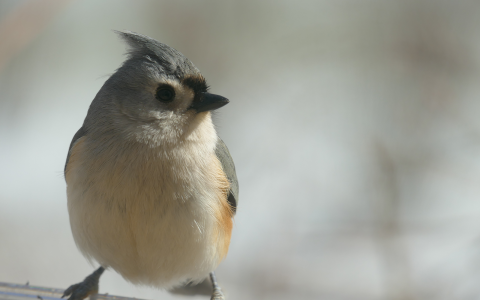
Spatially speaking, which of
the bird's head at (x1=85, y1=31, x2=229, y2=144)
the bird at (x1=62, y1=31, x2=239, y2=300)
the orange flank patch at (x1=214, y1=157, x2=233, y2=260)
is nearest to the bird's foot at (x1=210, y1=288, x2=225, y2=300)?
the orange flank patch at (x1=214, y1=157, x2=233, y2=260)

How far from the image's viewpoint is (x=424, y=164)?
2740mm

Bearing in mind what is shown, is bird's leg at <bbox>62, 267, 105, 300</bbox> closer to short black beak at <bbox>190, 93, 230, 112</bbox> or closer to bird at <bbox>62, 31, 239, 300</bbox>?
bird at <bbox>62, 31, 239, 300</bbox>

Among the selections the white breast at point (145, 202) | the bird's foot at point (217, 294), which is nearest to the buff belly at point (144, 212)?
the white breast at point (145, 202)

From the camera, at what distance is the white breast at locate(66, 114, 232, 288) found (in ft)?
4.54

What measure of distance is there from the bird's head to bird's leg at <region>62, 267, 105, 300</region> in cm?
86

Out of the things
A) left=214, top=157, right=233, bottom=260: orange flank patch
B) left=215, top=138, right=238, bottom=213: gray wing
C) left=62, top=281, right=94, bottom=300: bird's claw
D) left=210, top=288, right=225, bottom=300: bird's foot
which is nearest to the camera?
left=214, top=157, right=233, bottom=260: orange flank patch

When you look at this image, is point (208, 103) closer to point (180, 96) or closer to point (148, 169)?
point (180, 96)

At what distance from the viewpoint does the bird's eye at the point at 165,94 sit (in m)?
1.45

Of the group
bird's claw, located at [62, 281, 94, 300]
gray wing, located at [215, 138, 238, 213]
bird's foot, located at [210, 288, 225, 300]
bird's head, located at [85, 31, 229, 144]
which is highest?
bird's head, located at [85, 31, 229, 144]

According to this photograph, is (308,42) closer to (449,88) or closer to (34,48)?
(449,88)

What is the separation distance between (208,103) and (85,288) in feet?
3.68

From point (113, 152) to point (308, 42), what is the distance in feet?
7.53

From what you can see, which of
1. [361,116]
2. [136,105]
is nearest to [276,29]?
[361,116]

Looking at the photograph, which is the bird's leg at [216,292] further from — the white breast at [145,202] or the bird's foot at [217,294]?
the white breast at [145,202]
